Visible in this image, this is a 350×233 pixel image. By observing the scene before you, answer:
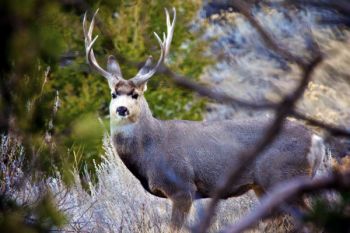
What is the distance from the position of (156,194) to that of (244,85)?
16.0 feet

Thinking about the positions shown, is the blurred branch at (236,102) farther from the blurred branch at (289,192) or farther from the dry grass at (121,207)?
the dry grass at (121,207)

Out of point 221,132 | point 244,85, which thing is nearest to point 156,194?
point 221,132

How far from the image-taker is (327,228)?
1.76 meters

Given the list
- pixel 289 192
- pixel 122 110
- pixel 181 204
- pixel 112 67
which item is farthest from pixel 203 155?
pixel 289 192

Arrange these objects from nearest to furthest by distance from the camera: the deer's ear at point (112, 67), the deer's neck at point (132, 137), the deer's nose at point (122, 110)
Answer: the deer's nose at point (122, 110), the deer's neck at point (132, 137), the deer's ear at point (112, 67)

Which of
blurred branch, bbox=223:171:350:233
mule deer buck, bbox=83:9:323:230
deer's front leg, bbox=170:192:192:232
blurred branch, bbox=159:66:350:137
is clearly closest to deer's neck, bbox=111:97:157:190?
mule deer buck, bbox=83:9:323:230

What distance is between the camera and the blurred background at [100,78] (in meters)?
2.49

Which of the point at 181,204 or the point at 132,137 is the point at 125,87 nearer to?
Answer: the point at 132,137

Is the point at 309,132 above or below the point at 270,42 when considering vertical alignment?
below

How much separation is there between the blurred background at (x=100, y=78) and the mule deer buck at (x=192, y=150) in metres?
0.30

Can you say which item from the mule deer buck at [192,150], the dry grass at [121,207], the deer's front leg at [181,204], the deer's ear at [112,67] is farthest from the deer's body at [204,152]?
the deer's ear at [112,67]

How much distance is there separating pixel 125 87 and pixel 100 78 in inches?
191

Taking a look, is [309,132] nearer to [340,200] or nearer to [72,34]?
[72,34]

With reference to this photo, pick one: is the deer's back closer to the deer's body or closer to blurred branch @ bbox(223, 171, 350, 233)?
the deer's body
